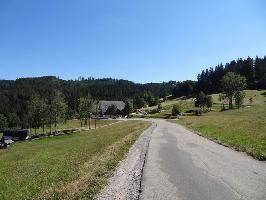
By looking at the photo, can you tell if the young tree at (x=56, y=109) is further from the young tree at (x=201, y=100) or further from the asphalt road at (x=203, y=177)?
the asphalt road at (x=203, y=177)

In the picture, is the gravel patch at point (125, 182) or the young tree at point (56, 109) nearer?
the gravel patch at point (125, 182)

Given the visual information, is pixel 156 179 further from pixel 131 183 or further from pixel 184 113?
pixel 184 113

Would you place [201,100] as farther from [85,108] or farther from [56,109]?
[56,109]

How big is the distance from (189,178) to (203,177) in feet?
2.58

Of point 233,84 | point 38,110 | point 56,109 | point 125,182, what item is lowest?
point 125,182

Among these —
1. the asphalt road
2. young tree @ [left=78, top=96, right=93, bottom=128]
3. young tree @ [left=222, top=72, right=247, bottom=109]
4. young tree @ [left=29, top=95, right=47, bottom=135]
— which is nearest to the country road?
the asphalt road

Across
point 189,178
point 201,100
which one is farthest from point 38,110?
point 189,178

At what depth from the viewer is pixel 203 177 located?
19.2m

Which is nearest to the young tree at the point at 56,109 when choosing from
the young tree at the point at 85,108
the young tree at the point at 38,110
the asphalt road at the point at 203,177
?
the young tree at the point at 38,110

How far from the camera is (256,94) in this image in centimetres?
16662

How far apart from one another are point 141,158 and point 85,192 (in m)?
11.8

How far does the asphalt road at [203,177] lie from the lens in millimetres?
15484

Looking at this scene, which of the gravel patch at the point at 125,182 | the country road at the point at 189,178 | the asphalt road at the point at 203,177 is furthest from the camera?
the gravel patch at the point at 125,182

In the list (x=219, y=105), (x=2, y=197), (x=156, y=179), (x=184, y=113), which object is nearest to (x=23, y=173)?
(x=2, y=197)
